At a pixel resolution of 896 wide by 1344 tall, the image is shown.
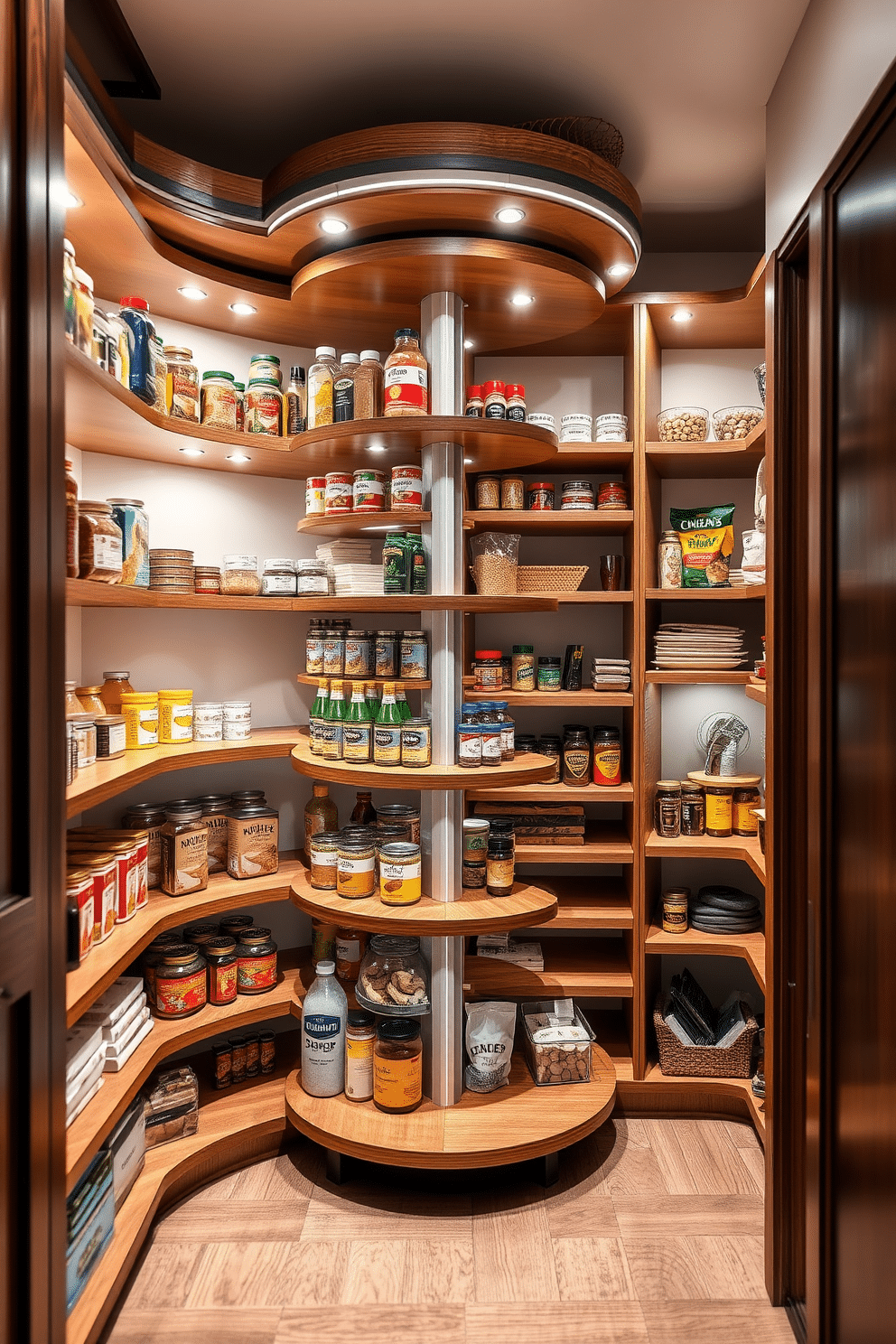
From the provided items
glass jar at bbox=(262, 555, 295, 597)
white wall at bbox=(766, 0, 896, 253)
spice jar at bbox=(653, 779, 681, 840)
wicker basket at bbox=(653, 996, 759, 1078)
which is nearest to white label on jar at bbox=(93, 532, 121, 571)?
glass jar at bbox=(262, 555, 295, 597)

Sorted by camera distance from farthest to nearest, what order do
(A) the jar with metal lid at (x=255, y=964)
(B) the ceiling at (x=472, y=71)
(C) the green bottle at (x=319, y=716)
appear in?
(A) the jar with metal lid at (x=255, y=964) < (C) the green bottle at (x=319, y=716) < (B) the ceiling at (x=472, y=71)

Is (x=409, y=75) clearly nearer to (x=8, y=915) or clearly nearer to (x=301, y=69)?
(x=301, y=69)

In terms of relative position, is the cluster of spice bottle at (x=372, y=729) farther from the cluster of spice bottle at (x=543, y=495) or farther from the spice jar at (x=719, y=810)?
the spice jar at (x=719, y=810)

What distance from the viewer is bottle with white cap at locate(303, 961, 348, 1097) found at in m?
2.40

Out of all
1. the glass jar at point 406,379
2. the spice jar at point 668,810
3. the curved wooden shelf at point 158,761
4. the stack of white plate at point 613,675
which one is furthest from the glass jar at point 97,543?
the spice jar at point 668,810

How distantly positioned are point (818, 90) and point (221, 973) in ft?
8.68

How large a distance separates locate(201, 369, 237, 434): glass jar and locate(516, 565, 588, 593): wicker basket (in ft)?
3.36

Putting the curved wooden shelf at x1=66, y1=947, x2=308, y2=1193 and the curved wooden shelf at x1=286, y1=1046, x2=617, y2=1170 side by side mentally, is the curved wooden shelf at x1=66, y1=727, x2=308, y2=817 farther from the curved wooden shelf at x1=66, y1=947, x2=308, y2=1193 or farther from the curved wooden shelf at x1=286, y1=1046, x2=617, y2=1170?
the curved wooden shelf at x1=286, y1=1046, x2=617, y2=1170

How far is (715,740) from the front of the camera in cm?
306

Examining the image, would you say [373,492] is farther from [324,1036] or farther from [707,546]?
[324,1036]

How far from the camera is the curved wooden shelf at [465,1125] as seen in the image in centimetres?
217

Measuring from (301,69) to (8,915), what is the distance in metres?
2.25

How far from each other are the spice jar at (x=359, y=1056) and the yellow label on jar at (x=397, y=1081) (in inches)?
1.9

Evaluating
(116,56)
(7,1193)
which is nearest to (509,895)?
(7,1193)
